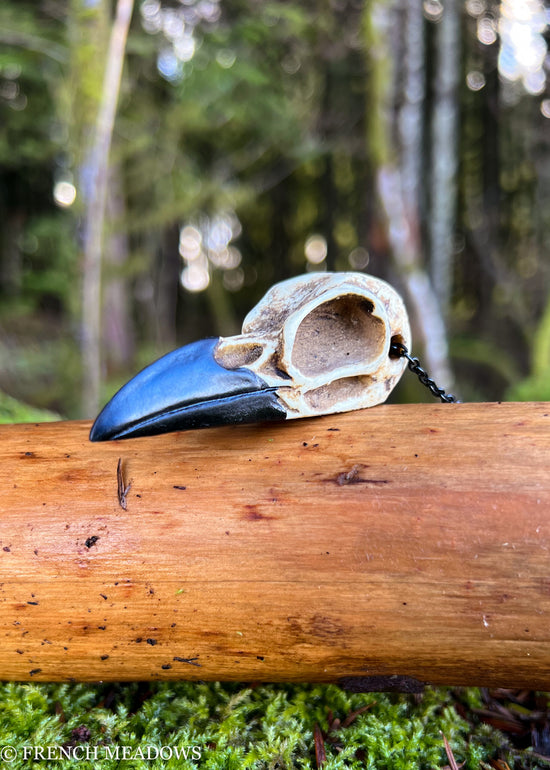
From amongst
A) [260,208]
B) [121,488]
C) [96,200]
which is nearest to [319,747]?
[121,488]

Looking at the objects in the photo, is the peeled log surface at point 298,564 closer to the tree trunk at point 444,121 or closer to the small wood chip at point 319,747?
the small wood chip at point 319,747

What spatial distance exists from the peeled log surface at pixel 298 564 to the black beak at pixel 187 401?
11 centimetres

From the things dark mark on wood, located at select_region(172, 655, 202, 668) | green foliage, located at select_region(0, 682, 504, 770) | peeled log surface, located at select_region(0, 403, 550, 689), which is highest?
peeled log surface, located at select_region(0, 403, 550, 689)

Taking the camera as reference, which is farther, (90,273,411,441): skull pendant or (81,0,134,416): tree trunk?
(81,0,134,416): tree trunk

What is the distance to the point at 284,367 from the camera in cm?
126

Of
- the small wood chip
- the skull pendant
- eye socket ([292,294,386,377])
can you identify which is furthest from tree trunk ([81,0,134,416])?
the small wood chip

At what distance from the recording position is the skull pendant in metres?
1.20

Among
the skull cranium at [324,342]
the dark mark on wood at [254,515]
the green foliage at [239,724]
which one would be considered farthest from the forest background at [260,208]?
the skull cranium at [324,342]

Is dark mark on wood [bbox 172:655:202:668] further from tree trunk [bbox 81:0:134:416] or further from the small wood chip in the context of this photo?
tree trunk [bbox 81:0:134:416]

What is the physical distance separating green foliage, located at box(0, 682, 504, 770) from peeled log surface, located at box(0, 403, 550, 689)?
0.39 feet

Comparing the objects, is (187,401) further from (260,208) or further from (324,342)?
(260,208)

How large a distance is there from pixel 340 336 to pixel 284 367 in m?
0.24

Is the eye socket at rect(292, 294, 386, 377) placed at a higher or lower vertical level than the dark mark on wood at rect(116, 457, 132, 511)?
higher

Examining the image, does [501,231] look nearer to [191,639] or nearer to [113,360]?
[113,360]
